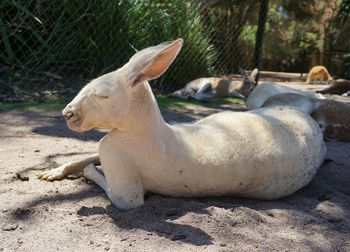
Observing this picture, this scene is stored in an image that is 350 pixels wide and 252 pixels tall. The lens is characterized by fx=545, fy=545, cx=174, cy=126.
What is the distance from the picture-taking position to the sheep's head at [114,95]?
258 cm

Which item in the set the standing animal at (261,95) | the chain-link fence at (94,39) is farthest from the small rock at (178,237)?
the chain-link fence at (94,39)

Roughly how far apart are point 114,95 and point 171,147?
432 mm

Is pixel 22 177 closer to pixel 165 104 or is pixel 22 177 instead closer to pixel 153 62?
pixel 153 62

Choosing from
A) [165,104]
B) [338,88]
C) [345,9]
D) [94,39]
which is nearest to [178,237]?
[165,104]

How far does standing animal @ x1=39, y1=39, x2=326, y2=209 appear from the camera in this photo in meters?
2.62

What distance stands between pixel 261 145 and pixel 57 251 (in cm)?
130

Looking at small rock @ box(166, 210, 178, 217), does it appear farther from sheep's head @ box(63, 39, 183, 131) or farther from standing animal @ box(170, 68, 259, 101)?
standing animal @ box(170, 68, 259, 101)

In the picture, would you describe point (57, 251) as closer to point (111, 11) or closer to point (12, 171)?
point (12, 171)

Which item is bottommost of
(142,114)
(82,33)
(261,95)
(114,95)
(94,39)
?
(261,95)

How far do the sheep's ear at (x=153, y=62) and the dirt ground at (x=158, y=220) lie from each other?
0.68 meters

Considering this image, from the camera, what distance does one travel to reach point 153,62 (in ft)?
8.37

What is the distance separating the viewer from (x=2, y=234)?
98.3 inches

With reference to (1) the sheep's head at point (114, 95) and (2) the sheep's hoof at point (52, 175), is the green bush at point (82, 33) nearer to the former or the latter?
(2) the sheep's hoof at point (52, 175)

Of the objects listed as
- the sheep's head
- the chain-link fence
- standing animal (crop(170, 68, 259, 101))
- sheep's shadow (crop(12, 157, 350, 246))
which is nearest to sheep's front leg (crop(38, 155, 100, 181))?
sheep's shadow (crop(12, 157, 350, 246))
